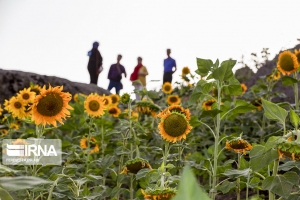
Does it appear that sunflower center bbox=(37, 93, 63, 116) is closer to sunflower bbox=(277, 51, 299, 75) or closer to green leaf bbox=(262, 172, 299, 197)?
green leaf bbox=(262, 172, 299, 197)

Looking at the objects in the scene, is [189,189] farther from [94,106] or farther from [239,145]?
[94,106]

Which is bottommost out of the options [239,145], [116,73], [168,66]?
[239,145]

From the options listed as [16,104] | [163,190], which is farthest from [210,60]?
[16,104]

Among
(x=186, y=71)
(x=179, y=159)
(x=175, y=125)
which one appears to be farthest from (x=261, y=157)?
(x=186, y=71)

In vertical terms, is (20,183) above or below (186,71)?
below

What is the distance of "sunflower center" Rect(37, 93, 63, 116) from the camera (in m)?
1.83

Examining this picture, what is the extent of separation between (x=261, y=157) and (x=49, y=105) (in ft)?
3.19

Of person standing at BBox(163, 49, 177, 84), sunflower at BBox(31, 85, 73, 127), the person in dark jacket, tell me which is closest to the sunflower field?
sunflower at BBox(31, 85, 73, 127)

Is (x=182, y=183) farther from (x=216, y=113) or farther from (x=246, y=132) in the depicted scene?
(x=246, y=132)

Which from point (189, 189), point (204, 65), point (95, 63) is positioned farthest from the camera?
point (95, 63)

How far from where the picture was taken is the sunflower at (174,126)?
6.10ft

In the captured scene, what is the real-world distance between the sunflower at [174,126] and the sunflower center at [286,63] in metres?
1.31

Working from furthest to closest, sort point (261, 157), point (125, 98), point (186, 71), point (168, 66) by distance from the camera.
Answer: point (168, 66), point (186, 71), point (125, 98), point (261, 157)

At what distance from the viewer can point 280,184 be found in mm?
1342
